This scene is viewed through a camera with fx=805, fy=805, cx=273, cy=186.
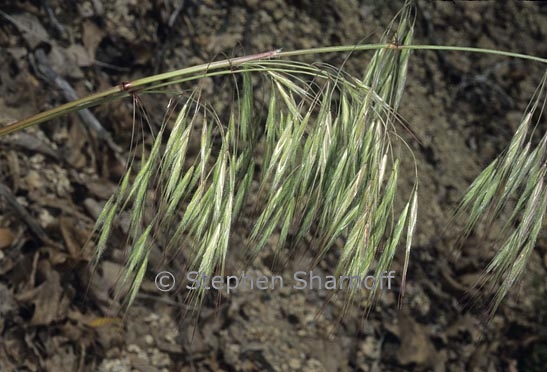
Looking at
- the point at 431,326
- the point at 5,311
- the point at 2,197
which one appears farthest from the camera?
the point at 431,326

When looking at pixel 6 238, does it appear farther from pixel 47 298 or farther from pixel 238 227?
pixel 238 227

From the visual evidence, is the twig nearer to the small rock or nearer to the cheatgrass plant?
the small rock

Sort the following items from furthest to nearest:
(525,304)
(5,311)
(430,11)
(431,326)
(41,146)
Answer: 1. (430,11)
2. (525,304)
3. (431,326)
4. (41,146)
5. (5,311)

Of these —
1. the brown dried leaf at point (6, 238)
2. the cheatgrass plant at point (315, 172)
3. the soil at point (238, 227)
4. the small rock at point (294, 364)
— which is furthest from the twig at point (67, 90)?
the cheatgrass plant at point (315, 172)

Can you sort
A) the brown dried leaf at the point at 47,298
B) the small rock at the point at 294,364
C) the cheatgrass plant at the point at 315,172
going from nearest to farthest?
1. the cheatgrass plant at the point at 315,172
2. the brown dried leaf at the point at 47,298
3. the small rock at the point at 294,364

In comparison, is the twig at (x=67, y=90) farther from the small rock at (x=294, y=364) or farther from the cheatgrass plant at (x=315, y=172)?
the cheatgrass plant at (x=315, y=172)

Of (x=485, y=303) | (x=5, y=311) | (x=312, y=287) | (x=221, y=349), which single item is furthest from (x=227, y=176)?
(x=485, y=303)

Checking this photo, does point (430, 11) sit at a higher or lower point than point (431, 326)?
higher

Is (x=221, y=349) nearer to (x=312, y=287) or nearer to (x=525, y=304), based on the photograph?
(x=312, y=287)
